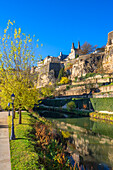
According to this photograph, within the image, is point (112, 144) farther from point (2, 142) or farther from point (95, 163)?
point (2, 142)

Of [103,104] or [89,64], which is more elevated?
[89,64]

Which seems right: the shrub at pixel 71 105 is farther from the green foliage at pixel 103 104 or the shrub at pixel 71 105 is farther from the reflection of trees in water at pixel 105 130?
the reflection of trees in water at pixel 105 130

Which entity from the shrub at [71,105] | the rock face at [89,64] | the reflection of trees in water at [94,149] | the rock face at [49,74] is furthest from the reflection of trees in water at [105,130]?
the rock face at [49,74]

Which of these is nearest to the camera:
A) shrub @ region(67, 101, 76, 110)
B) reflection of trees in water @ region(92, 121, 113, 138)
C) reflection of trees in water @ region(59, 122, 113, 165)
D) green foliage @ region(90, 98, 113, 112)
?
reflection of trees in water @ region(59, 122, 113, 165)

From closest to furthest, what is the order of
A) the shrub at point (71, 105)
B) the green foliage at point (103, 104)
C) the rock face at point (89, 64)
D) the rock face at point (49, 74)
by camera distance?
the green foliage at point (103, 104)
the shrub at point (71, 105)
the rock face at point (89, 64)
the rock face at point (49, 74)

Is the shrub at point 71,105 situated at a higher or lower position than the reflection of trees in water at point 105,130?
higher

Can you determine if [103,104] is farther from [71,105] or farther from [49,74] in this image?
[49,74]

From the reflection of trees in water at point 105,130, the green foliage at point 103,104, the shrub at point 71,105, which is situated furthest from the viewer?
the shrub at point 71,105

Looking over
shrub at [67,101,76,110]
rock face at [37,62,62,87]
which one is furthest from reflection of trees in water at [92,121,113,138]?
rock face at [37,62,62,87]

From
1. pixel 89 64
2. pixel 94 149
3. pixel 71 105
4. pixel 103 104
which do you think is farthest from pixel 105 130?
pixel 89 64

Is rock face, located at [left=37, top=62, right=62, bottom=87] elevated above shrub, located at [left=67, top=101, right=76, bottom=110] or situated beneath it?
elevated above

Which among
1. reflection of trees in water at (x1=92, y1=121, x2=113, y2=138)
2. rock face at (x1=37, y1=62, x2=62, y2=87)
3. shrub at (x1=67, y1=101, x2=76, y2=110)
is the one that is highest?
rock face at (x1=37, y1=62, x2=62, y2=87)

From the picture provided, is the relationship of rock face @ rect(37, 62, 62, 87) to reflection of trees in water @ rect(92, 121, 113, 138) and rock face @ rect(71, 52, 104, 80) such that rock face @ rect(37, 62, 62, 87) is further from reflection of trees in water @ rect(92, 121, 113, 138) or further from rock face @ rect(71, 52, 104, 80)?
reflection of trees in water @ rect(92, 121, 113, 138)

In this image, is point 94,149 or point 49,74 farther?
point 49,74
